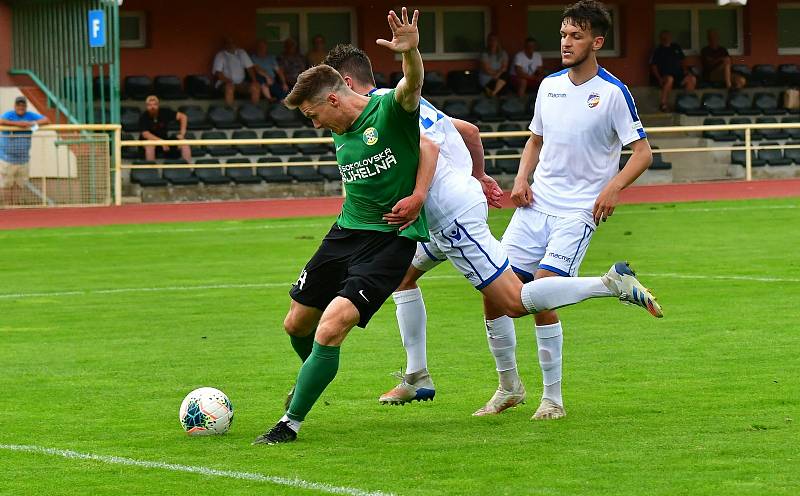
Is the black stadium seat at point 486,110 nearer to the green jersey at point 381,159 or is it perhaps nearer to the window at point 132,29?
the window at point 132,29

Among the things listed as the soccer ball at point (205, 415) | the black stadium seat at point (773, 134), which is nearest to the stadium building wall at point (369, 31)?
the black stadium seat at point (773, 134)

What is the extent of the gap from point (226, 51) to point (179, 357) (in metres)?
21.7

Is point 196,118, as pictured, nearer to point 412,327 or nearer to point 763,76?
point 763,76

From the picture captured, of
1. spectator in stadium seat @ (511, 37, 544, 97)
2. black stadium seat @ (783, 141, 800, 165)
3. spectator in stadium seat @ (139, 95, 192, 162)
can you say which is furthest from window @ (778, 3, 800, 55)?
spectator in stadium seat @ (139, 95, 192, 162)

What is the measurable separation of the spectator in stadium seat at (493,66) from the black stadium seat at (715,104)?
16.0 feet

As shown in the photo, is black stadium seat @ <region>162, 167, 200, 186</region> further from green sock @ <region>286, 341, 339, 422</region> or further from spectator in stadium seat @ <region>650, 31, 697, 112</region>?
green sock @ <region>286, 341, 339, 422</region>

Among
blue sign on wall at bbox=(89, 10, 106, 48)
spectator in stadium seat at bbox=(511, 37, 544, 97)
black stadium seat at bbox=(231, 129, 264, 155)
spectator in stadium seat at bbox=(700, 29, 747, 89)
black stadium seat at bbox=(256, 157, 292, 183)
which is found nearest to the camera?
blue sign on wall at bbox=(89, 10, 106, 48)

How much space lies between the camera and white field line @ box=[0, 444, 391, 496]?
5.91 metres

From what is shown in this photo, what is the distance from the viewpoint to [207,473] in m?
6.36

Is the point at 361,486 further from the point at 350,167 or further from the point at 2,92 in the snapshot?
the point at 2,92

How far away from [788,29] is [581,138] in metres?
32.1

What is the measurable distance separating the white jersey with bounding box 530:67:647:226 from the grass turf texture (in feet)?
3.81

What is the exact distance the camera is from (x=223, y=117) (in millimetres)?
30344

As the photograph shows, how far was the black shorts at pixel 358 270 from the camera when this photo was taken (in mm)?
7117
